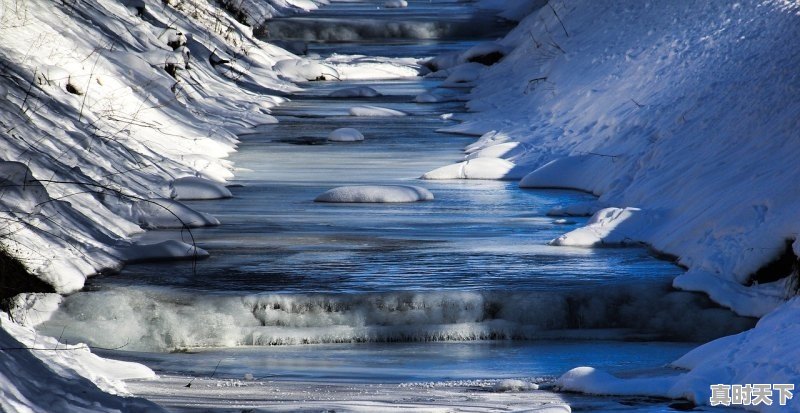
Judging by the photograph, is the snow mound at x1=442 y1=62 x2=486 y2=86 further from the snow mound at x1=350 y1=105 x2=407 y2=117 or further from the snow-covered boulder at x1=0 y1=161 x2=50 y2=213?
the snow-covered boulder at x1=0 y1=161 x2=50 y2=213

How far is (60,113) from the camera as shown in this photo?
12766mm

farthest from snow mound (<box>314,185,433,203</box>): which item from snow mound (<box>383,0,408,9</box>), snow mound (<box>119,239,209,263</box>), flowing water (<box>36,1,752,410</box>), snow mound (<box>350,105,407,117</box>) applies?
snow mound (<box>383,0,408,9</box>)

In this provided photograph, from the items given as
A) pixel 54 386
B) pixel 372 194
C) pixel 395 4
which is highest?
pixel 395 4

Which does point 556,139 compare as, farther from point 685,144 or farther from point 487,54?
point 487,54

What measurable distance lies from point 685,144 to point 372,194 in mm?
2693

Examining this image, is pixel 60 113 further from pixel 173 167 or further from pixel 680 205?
pixel 680 205

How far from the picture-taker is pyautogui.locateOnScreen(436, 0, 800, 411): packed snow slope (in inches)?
288

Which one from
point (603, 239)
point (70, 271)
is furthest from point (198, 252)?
point (603, 239)

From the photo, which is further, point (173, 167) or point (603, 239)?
point (173, 167)

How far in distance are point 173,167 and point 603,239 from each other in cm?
448

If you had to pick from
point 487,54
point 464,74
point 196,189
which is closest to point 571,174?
point 196,189

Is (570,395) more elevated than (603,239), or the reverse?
(603,239)

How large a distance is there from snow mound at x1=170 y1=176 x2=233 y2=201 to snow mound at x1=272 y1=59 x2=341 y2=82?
12.0 metres

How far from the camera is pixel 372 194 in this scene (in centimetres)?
1277
